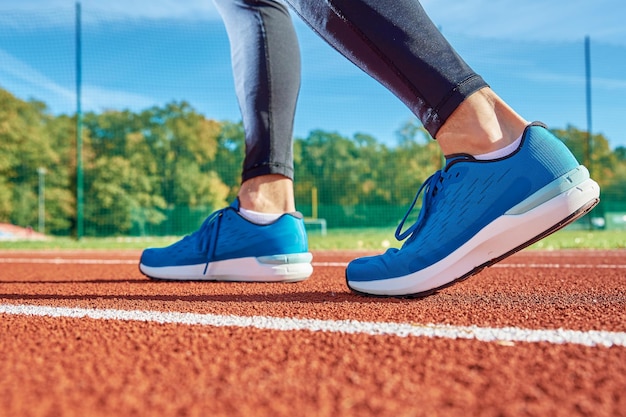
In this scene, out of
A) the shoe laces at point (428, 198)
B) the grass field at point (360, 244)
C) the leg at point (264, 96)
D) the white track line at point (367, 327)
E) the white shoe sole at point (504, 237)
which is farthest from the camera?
the grass field at point (360, 244)

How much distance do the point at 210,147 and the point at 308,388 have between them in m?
27.3

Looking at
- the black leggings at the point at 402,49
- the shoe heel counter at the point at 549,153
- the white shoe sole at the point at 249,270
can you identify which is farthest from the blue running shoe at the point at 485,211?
the white shoe sole at the point at 249,270

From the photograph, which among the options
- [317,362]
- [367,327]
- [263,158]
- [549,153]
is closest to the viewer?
[317,362]

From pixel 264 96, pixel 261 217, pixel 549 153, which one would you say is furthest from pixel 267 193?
pixel 549 153

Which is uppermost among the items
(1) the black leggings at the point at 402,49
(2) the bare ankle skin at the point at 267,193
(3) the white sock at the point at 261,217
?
(1) the black leggings at the point at 402,49

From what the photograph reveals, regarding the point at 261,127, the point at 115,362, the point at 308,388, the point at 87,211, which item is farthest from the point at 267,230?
the point at 87,211

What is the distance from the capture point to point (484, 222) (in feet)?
3.92

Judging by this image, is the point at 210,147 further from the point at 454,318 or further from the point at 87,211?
the point at 454,318

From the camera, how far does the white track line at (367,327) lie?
2.78 ft

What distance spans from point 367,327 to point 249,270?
3.10ft

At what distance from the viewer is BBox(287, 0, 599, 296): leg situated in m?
1.15

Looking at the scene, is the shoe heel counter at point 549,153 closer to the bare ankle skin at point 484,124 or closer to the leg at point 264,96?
the bare ankle skin at point 484,124

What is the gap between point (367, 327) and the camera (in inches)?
37.3

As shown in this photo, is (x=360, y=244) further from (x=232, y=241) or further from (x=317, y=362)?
(x=317, y=362)
